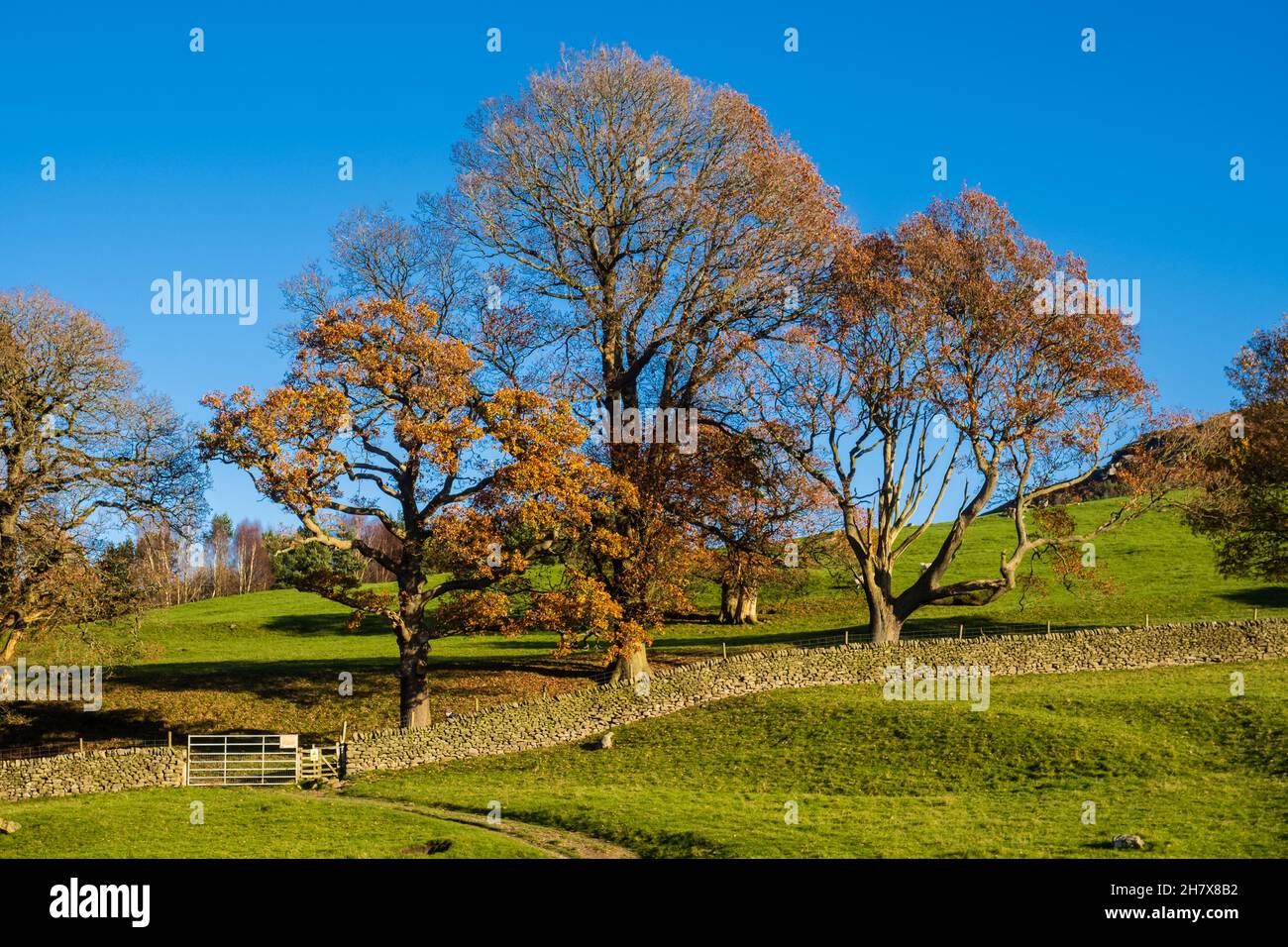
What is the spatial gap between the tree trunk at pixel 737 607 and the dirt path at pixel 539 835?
33.2m

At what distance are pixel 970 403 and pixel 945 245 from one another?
241 inches

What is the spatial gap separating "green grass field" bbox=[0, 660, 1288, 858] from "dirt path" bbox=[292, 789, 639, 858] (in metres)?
0.27

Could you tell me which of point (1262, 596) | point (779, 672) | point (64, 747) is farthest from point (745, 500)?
point (1262, 596)

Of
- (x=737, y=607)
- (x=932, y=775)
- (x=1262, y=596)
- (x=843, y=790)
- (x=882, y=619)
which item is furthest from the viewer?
(x=737, y=607)

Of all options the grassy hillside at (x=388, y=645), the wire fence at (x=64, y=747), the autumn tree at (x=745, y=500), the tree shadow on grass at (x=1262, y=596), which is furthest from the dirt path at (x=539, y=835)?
the tree shadow on grass at (x=1262, y=596)

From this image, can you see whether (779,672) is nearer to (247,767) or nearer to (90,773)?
(247,767)

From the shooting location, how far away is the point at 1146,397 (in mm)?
45844

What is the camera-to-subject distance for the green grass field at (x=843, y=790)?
23.5 metres

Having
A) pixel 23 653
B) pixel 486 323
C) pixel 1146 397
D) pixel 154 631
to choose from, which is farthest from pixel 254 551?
pixel 1146 397

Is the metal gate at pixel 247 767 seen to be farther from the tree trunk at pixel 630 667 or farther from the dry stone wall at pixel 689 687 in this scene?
the tree trunk at pixel 630 667

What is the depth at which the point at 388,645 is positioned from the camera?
6500cm

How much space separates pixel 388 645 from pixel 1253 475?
44.3 m
